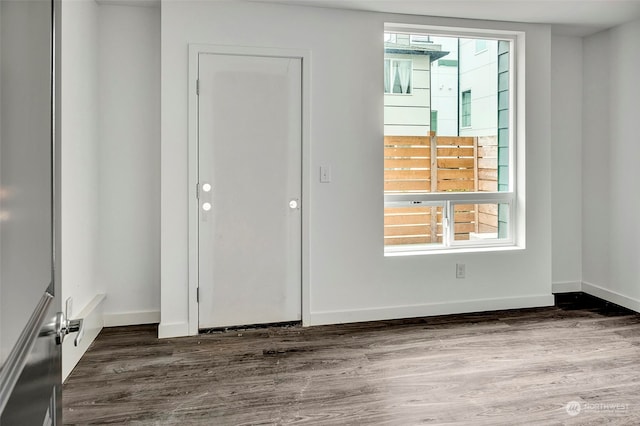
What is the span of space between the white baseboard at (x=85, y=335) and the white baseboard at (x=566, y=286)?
153 inches

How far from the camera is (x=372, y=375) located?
104 inches

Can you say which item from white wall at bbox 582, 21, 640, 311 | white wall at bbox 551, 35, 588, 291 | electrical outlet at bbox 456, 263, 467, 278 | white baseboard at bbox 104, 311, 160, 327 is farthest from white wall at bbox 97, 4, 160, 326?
white wall at bbox 582, 21, 640, 311

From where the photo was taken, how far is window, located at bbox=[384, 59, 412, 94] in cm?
371

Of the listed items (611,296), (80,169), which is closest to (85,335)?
(80,169)

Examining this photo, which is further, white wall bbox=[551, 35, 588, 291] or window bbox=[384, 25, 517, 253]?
white wall bbox=[551, 35, 588, 291]

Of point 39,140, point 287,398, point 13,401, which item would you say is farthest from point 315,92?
point 13,401

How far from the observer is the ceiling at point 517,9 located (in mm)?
3373

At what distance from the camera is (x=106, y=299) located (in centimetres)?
350

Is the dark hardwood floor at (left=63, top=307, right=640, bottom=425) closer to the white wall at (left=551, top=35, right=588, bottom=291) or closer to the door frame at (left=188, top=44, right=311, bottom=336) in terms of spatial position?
the door frame at (left=188, top=44, right=311, bottom=336)

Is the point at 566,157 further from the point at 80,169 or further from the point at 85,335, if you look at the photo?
the point at 85,335

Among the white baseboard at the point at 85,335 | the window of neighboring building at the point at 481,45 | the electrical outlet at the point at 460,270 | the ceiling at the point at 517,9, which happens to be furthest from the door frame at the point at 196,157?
the window of neighboring building at the point at 481,45

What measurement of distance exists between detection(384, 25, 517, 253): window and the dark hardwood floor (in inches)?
30.8

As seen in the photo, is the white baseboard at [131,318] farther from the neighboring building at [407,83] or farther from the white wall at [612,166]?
the white wall at [612,166]

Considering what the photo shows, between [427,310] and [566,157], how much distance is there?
2.01 m
